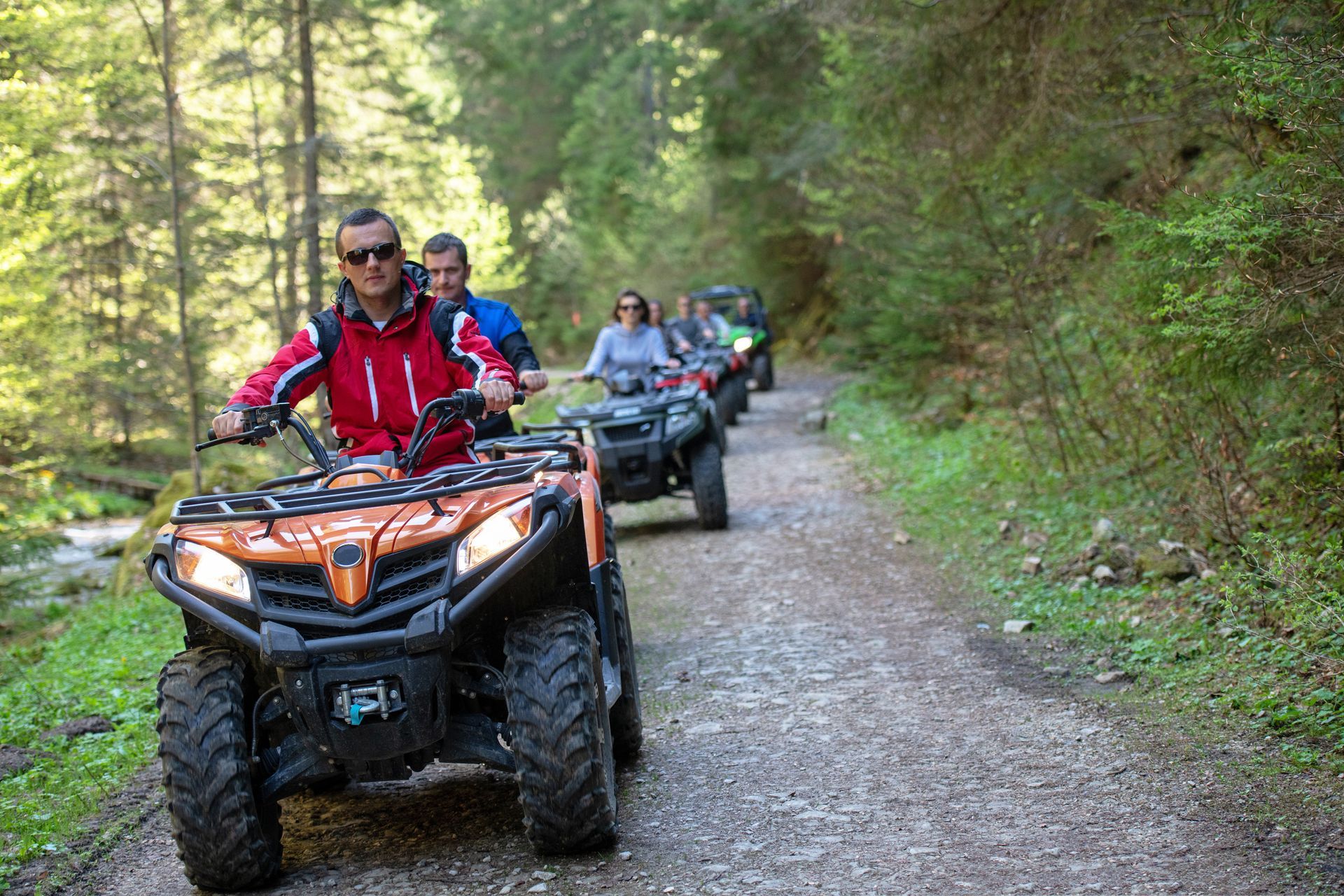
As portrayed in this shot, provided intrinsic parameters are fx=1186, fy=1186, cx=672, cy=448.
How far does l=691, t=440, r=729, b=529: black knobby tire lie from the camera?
1061cm

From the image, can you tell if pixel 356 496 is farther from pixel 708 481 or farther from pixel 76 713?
pixel 708 481

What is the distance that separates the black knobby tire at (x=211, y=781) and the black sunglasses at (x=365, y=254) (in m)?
1.67

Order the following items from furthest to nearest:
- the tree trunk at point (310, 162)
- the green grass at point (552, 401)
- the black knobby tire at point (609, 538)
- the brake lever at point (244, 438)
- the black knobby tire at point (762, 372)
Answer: the black knobby tire at point (762, 372) < the green grass at point (552, 401) < the tree trunk at point (310, 162) < the black knobby tire at point (609, 538) < the brake lever at point (244, 438)

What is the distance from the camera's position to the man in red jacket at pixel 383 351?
465cm

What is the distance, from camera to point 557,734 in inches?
146

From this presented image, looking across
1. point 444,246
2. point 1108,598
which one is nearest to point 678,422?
point 444,246

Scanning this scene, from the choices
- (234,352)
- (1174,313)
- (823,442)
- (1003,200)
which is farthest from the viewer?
(234,352)

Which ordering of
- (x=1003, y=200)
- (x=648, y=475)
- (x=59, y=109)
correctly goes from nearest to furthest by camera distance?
(x=648, y=475), (x=1003, y=200), (x=59, y=109)

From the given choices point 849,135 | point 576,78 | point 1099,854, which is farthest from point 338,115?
point 576,78

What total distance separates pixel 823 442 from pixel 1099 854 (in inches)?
524

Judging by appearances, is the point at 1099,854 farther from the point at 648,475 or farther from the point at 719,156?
the point at 719,156

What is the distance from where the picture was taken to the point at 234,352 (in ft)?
59.4

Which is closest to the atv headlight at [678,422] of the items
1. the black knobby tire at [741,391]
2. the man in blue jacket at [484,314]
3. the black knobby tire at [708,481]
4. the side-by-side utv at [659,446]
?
the side-by-side utv at [659,446]

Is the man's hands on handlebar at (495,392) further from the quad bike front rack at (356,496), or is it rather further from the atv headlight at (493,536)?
the atv headlight at (493,536)
